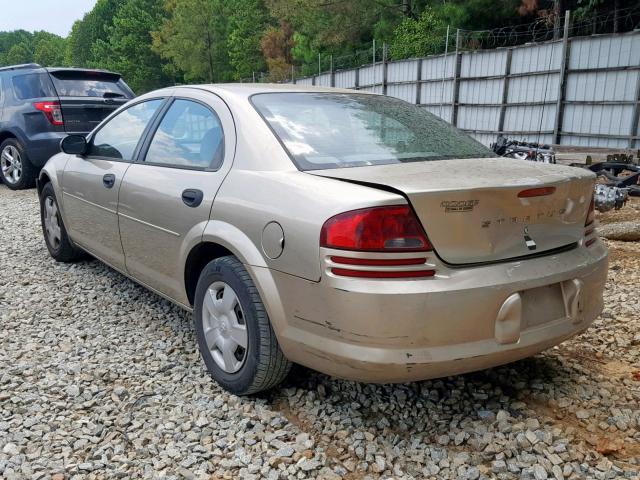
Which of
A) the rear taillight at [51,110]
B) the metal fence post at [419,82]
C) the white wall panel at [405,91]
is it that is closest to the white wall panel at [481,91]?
the metal fence post at [419,82]

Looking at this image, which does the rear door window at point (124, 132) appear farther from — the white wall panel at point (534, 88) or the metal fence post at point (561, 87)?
the white wall panel at point (534, 88)

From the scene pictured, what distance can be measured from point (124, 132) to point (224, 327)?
1810mm

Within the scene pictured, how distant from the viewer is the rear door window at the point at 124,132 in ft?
11.7

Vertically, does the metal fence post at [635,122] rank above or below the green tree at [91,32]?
below

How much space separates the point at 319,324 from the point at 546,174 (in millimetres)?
1164

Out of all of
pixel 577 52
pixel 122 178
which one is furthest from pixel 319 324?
pixel 577 52

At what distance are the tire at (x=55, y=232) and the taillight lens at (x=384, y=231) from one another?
3.35 metres

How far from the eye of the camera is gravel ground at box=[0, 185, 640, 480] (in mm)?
2227

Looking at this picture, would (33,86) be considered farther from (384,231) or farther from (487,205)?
(487,205)

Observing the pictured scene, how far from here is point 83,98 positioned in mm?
8156

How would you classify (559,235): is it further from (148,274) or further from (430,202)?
(148,274)

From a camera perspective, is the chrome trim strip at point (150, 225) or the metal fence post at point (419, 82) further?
the metal fence post at point (419, 82)

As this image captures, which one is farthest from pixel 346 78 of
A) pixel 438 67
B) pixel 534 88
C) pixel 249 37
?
pixel 249 37

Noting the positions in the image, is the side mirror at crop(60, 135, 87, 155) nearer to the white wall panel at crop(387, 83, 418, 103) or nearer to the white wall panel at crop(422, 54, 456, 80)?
the white wall panel at crop(422, 54, 456, 80)
